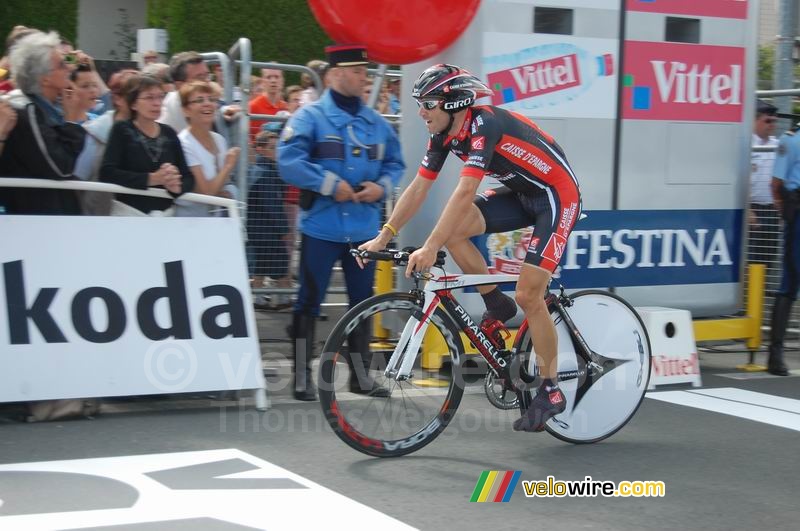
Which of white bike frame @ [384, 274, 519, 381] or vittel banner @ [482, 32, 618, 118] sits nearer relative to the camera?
white bike frame @ [384, 274, 519, 381]

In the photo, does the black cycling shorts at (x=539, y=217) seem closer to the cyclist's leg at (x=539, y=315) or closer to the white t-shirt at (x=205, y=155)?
the cyclist's leg at (x=539, y=315)

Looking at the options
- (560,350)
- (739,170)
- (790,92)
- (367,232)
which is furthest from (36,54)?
(790,92)

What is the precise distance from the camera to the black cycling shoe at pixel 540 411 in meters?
6.14

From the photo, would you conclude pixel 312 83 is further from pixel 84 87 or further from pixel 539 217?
pixel 539 217

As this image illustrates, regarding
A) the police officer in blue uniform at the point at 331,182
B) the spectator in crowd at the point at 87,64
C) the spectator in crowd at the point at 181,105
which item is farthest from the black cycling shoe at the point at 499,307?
the spectator in crowd at the point at 87,64

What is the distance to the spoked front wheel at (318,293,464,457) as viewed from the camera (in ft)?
19.2

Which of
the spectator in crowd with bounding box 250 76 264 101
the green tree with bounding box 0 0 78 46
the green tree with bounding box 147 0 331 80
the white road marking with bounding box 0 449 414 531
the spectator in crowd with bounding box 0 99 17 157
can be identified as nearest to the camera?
the white road marking with bounding box 0 449 414 531

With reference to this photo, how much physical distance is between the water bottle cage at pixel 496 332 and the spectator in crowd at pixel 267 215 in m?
3.84

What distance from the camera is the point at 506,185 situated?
6355 millimetres

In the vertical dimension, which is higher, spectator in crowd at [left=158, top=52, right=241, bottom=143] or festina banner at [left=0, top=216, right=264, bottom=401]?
spectator in crowd at [left=158, top=52, right=241, bottom=143]

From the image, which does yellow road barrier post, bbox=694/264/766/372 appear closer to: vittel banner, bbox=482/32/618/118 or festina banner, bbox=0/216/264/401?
vittel banner, bbox=482/32/618/118

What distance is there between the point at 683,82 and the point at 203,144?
3.65 metres

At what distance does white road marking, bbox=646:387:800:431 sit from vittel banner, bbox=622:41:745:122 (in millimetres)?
2116
